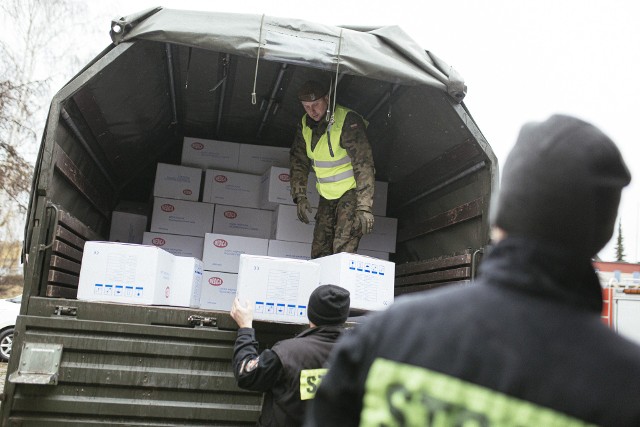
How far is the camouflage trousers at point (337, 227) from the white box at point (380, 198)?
0.78 meters

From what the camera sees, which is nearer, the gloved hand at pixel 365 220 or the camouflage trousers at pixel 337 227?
the gloved hand at pixel 365 220

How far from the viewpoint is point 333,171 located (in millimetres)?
4844

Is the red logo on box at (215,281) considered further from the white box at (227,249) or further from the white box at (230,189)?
the white box at (230,189)

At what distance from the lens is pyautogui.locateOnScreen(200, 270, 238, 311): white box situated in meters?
5.01

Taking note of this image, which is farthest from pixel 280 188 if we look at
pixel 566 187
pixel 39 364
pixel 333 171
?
pixel 566 187

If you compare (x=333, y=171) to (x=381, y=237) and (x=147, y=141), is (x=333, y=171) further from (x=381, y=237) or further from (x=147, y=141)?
(x=147, y=141)

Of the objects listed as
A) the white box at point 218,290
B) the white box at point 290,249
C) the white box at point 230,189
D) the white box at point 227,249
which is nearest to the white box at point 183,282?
the white box at point 218,290

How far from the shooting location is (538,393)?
952mm

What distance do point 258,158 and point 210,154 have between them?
45 centimetres

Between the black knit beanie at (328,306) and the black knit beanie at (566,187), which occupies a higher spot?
the black knit beanie at (566,187)

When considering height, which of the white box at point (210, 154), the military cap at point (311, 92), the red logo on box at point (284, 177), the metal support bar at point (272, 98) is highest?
the metal support bar at point (272, 98)

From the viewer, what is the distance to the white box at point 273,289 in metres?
3.46

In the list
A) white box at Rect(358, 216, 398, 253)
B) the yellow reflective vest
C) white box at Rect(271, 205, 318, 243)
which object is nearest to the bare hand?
the yellow reflective vest

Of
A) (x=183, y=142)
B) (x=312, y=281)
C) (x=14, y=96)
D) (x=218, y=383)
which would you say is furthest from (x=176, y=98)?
(x=14, y=96)
